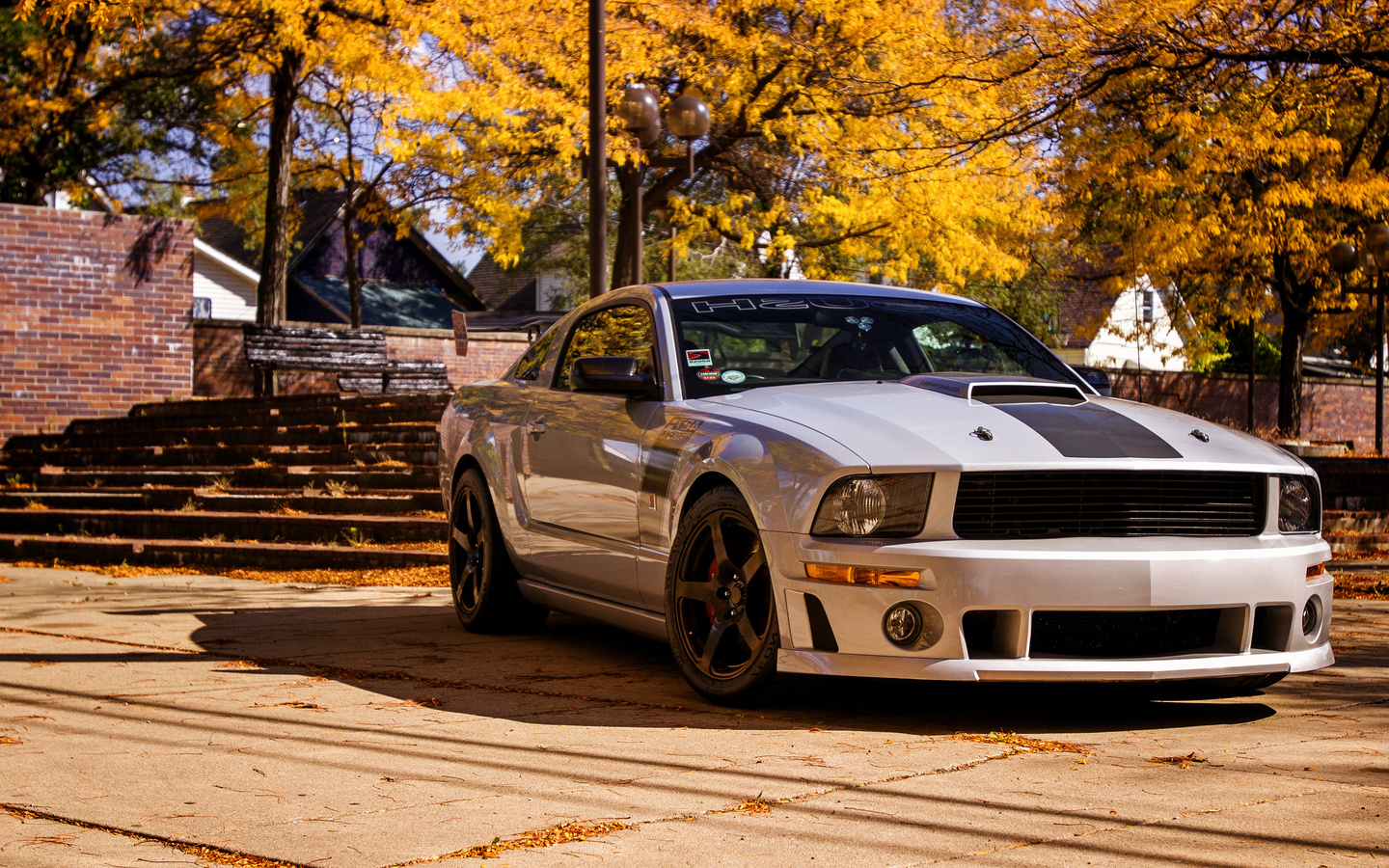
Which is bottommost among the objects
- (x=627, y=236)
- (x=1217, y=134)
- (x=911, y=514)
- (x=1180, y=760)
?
(x=1180, y=760)

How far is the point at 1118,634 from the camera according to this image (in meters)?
4.38

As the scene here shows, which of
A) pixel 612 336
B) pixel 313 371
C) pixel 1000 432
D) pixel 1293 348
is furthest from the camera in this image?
pixel 1293 348

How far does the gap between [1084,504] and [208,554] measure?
26.1 ft

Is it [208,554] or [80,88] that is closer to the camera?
[208,554]

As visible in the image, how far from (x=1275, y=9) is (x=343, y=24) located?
10768 millimetres

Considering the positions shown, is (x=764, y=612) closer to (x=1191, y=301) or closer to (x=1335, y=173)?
(x=1335, y=173)

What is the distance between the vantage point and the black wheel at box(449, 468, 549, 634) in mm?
6773

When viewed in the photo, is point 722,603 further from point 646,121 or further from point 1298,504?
point 646,121

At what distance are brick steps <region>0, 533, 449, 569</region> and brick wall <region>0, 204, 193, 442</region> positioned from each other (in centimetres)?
607

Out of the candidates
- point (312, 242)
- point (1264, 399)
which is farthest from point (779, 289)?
point (312, 242)

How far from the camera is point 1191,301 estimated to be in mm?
26203

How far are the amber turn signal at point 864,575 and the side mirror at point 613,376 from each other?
4.48 feet

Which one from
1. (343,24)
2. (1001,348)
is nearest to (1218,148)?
(343,24)

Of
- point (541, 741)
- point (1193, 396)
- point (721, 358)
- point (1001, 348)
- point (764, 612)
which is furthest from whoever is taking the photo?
point (1193, 396)
